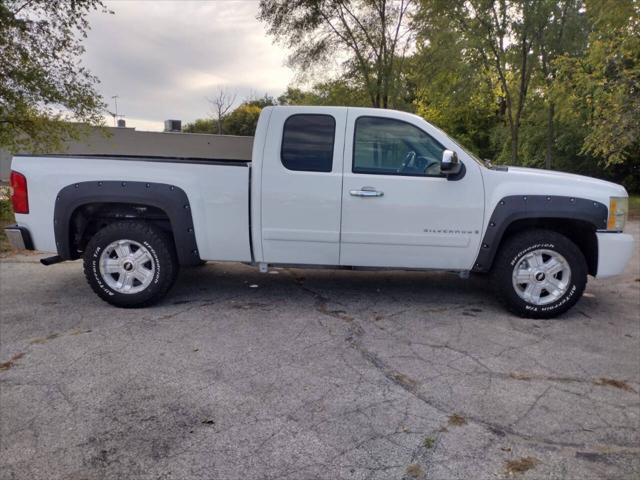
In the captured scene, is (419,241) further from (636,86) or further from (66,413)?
(636,86)

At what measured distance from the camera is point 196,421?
3.02m

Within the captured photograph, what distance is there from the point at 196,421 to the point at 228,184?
8.14 feet

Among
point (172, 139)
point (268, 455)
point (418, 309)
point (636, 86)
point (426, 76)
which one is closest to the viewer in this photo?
point (268, 455)

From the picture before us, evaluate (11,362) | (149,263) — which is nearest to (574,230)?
(149,263)

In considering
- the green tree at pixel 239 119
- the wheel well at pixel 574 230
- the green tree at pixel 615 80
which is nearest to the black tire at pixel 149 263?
the wheel well at pixel 574 230

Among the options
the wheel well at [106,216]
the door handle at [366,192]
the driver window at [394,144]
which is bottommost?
the wheel well at [106,216]

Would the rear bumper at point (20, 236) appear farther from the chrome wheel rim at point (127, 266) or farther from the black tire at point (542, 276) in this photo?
the black tire at point (542, 276)

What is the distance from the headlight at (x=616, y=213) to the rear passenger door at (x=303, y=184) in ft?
8.54

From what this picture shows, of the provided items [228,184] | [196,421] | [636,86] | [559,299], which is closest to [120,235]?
[228,184]

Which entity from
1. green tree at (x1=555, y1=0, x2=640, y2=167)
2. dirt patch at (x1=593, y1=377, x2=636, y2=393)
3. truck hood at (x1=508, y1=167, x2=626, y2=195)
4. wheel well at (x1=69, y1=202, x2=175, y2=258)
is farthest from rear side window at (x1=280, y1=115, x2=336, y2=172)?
green tree at (x1=555, y1=0, x2=640, y2=167)

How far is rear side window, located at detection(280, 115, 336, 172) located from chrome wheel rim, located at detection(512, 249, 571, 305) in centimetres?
213

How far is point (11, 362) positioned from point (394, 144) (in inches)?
148

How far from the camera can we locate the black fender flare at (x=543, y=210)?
4.86m

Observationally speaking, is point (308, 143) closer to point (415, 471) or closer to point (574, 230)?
point (574, 230)
